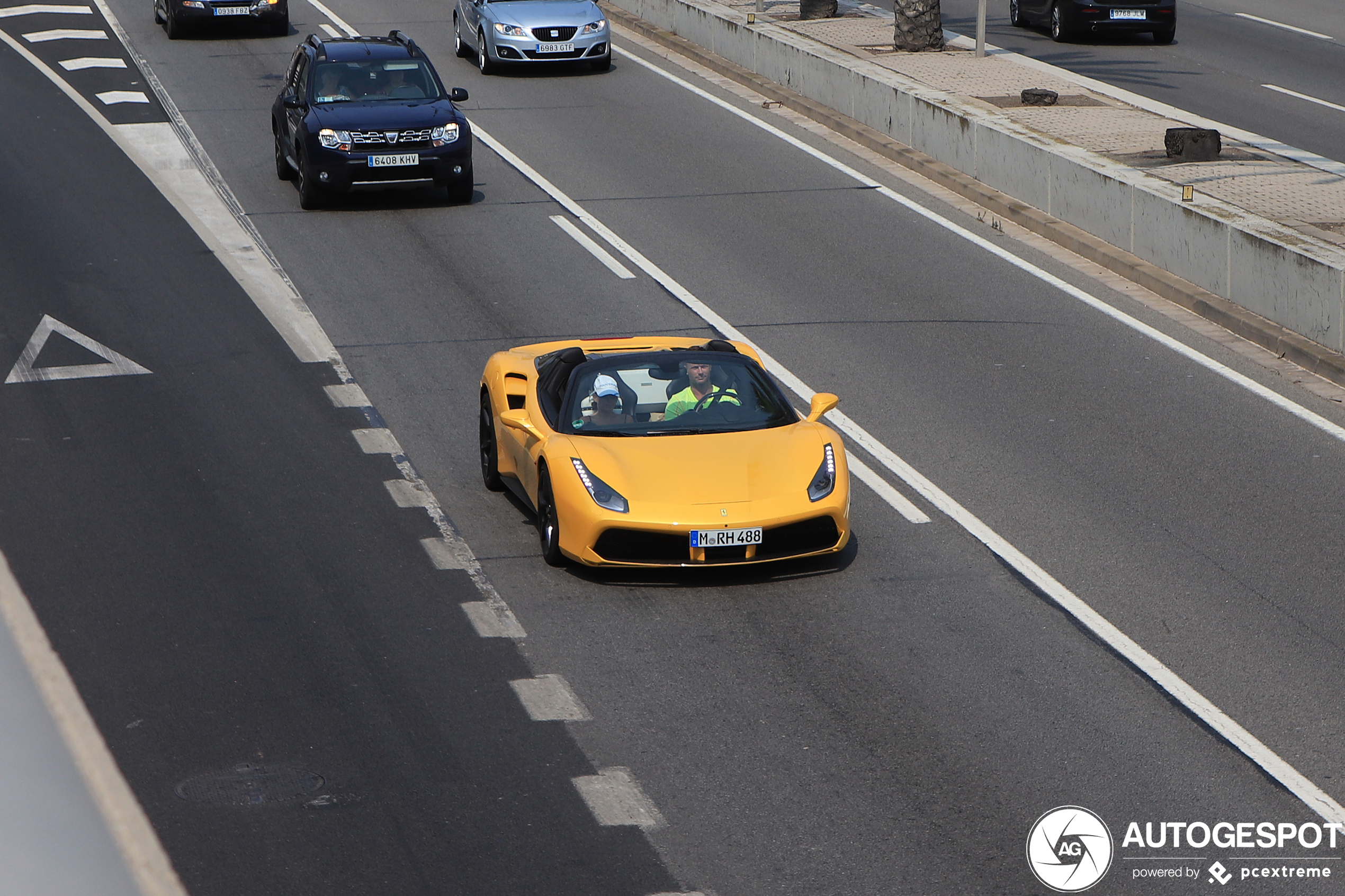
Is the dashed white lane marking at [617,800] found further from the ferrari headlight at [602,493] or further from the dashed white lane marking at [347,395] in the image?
the dashed white lane marking at [347,395]

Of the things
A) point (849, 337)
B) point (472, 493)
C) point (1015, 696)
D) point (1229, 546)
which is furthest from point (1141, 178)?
point (1015, 696)

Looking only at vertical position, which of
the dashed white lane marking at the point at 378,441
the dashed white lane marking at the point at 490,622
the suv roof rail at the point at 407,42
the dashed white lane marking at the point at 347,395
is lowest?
the dashed white lane marking at the point at 347,395

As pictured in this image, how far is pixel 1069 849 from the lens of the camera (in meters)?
7.46

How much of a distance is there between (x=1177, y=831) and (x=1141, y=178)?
12.1m

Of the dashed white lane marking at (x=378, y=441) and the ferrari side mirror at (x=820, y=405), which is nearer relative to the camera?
the ferrari side mirror at (x=820, y=405)

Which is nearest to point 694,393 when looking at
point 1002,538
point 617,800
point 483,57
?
point 1002,538

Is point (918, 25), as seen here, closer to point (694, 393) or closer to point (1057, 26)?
point (1057, 26)

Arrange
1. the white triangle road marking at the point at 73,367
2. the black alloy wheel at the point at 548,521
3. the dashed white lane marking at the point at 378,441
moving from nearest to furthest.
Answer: the black alloy wheel at the point at 548,521 < the dashed white lane marking at the point at 378,441 < the white triangle road marking at the point at 73,367

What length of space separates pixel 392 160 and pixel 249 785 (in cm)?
1356

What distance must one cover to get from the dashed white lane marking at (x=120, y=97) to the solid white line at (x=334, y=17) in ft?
17.8

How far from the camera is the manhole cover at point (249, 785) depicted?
7.82 meters

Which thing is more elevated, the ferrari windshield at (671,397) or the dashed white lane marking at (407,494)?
the ferrari windshield at (671,397)

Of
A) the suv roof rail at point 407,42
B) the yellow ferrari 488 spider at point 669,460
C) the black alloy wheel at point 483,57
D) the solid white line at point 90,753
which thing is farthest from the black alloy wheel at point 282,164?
the solid white line at point 90,753

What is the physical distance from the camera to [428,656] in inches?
370
